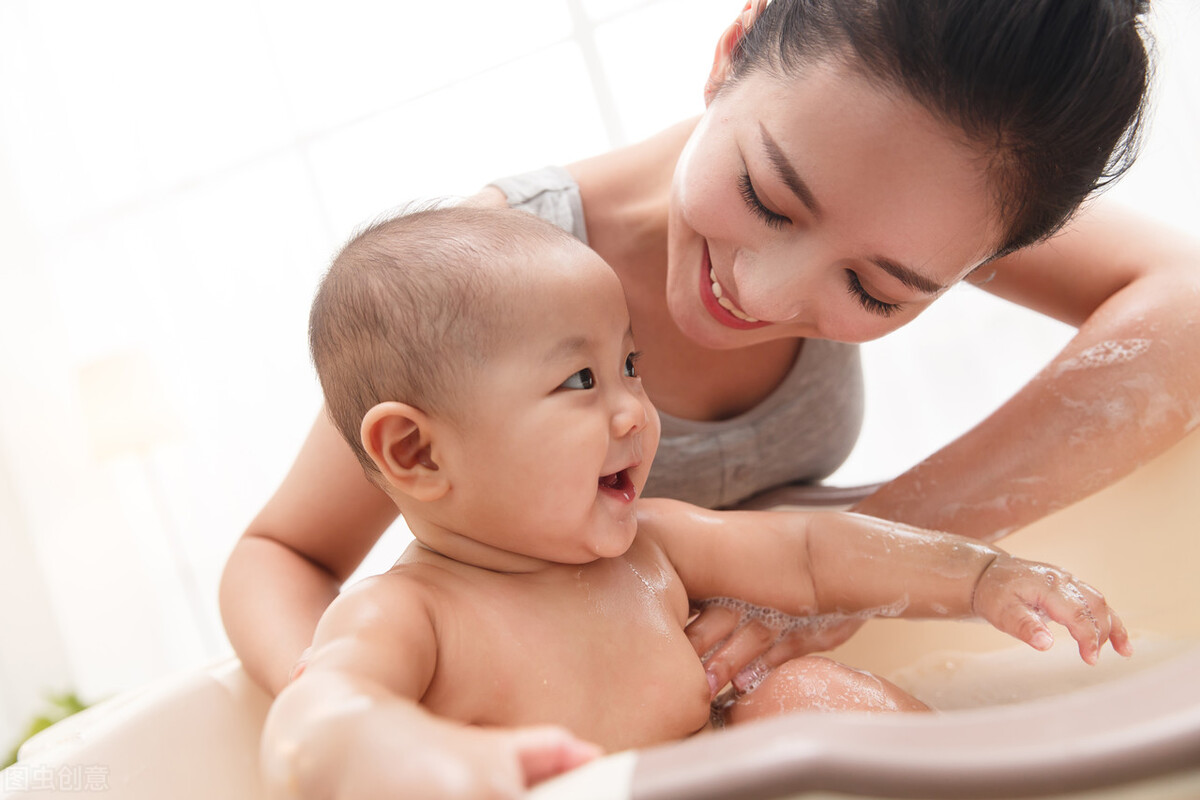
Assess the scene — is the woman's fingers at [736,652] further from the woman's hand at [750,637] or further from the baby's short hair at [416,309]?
the baby's short hair at [416,309]

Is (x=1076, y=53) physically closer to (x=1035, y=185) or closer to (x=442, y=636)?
(x=1035, y=185)

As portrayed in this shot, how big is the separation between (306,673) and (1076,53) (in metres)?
0.77

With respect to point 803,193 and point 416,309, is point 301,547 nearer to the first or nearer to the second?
point 416,309

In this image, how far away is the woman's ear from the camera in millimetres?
993

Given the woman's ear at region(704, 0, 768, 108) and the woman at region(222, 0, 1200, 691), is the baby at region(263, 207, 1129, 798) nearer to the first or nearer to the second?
the woman at region(222, 0, 1200, 691)

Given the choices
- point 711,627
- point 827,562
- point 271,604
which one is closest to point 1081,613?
point 827,562

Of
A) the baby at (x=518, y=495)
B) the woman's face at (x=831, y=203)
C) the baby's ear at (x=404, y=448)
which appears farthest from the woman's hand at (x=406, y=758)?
the woman's face at (x=831, y=203)

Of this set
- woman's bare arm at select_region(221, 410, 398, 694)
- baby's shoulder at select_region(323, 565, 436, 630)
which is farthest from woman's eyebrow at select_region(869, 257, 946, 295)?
woman's bare arm at select_region(221, 410, 398, 694)

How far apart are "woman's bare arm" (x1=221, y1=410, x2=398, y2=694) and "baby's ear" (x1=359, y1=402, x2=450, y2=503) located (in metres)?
0.33

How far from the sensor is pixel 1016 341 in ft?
9.25

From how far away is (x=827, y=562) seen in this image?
3.39 feet

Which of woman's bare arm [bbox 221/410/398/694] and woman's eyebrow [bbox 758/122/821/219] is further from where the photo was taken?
woman's bare arm [bbox 221/410/398/694]

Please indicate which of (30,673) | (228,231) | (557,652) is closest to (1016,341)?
(557,652)

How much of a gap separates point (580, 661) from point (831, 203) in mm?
475
